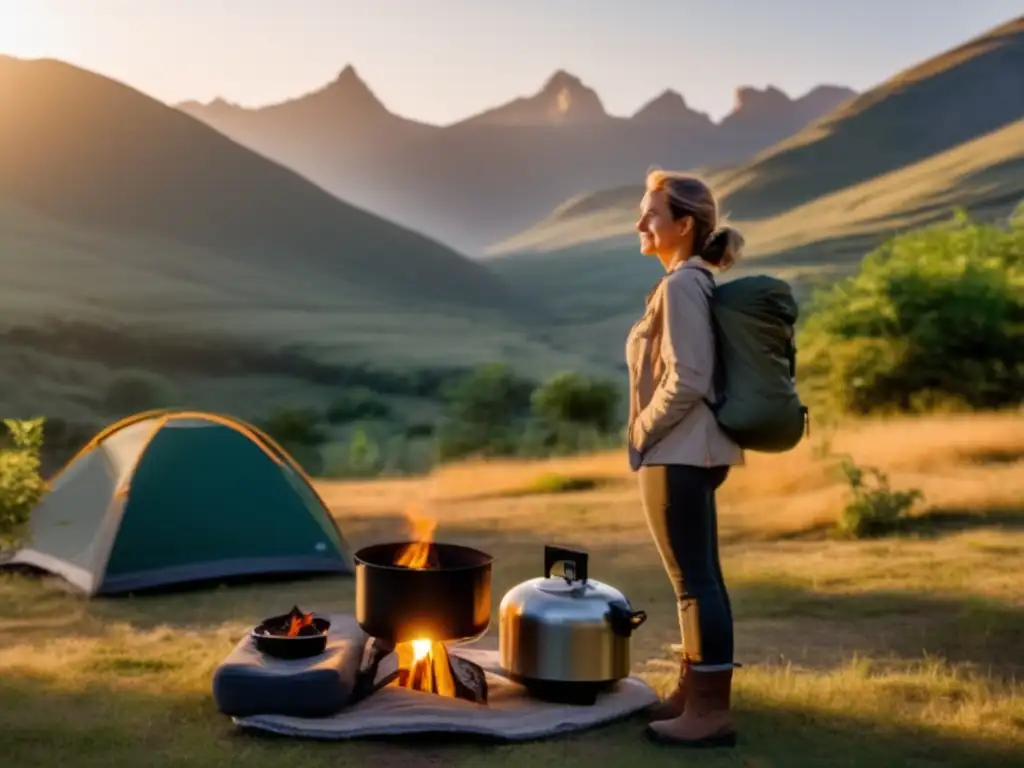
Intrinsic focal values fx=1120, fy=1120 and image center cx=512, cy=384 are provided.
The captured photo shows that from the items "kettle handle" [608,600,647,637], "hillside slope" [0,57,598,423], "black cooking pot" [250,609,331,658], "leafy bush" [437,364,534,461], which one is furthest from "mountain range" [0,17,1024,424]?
"kettle handle" [608,600,647,637]

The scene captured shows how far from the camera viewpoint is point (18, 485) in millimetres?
8047

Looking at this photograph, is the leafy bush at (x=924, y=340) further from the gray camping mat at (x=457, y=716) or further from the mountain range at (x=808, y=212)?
the mountain range at (x=808, y=212)

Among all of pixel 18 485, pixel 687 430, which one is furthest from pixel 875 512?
pixel 18 485

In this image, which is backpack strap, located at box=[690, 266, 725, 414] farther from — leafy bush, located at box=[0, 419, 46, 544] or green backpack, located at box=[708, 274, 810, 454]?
leafy bush, located at box=[0, 419, 46, 544]

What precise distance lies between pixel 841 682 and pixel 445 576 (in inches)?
85.4

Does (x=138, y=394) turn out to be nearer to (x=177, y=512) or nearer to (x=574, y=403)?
(x=574, y=403)

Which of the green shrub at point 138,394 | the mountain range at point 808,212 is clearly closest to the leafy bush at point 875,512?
the green shrub at point 138,394

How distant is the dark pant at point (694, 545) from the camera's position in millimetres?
4207

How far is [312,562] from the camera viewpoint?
9.00 meters

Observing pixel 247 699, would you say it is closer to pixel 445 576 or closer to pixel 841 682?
pixel 445 576

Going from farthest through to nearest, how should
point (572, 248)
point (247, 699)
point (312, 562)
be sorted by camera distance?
1. point (572, 248)
2. point (312, 562)
3. point (247, 699)

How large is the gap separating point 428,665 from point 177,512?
13.9 feet

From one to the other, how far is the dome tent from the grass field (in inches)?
10.7

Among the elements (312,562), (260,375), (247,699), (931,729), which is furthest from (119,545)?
(260,375)
